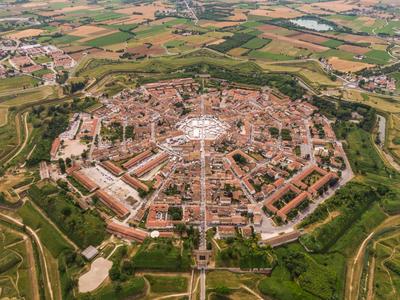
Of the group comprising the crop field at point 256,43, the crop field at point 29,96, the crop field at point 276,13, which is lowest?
the crop field at point 29,96

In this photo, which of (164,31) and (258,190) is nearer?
(258,190)

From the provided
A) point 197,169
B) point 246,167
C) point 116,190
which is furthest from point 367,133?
point 116,190

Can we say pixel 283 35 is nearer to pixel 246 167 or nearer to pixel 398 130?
pixel 398 130

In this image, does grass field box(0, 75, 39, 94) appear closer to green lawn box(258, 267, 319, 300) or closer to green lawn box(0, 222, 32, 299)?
green lawn box(0, 222, 32, 299)

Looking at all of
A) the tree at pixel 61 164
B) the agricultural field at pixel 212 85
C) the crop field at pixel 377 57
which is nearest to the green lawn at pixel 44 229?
the agricultural field at pixel 212 85

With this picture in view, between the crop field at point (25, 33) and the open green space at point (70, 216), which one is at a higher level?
the crop field at point (25, 33)

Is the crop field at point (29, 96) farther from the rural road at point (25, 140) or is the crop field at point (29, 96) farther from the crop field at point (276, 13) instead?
the crop field at point (276, 13)

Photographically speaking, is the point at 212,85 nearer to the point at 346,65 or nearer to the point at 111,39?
the point at 346,65

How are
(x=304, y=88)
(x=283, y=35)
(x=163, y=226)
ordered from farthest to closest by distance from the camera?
1. (x=283, y=35)
2. (x=304, y=88)
3. (x=163, y=226)
